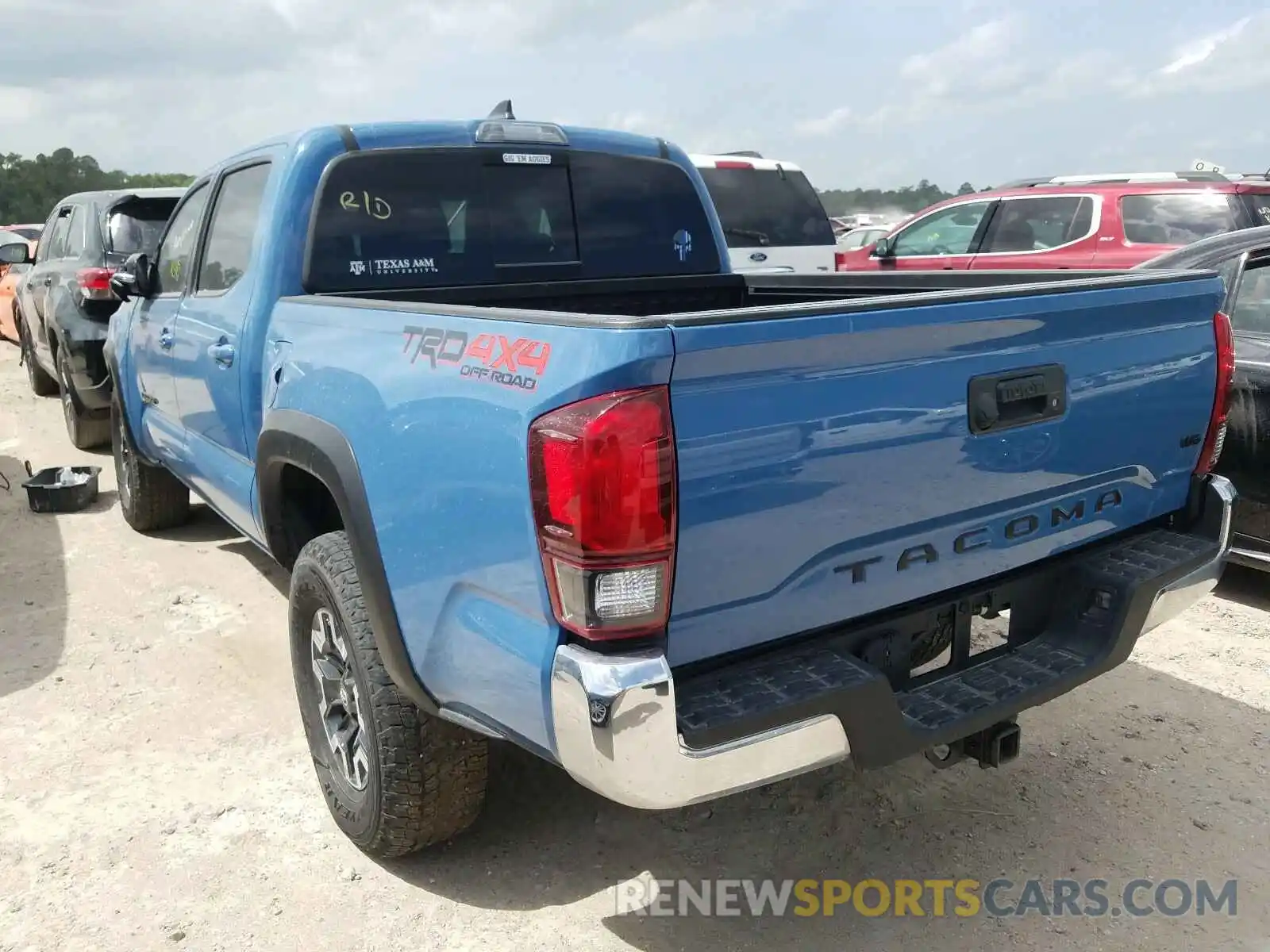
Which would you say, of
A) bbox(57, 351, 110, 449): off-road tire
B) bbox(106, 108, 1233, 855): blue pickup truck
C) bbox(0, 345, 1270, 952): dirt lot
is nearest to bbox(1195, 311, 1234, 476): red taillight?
bbox(106, 108, 1233, 855): blue pickup truck

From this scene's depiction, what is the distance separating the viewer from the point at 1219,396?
9.08 ft

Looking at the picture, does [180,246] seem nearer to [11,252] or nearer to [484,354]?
[484,354]

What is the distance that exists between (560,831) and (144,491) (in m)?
3.66

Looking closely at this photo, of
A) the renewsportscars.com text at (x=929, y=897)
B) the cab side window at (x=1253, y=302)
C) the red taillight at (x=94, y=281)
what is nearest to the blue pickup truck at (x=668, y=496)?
the renewsportscars.com text at (x=929, y=897)

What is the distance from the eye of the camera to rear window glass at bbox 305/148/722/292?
129 inches

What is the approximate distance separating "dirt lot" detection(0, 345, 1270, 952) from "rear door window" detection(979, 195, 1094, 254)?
16.4ft

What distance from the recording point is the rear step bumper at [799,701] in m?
1.79

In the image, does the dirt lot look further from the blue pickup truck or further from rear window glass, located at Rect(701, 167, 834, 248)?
rear window glass, located at Rect(701, 167, 834, 248)

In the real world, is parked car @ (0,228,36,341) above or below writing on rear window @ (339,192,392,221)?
below

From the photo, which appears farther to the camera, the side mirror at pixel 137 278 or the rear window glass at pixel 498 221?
the side mirror at pixel 137 278

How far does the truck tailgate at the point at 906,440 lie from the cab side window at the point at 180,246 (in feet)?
9.99

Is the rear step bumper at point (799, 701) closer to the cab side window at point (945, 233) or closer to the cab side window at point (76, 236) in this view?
the cab side window at point (76, 236)

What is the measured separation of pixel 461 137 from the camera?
138 inches

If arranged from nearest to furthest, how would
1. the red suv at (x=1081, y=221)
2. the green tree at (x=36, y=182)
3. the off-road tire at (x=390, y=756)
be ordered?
the off-road tire at (x=390, y=756) < the red suv at (x=1081, y=221) < the green tree at (x=36, y=182)
